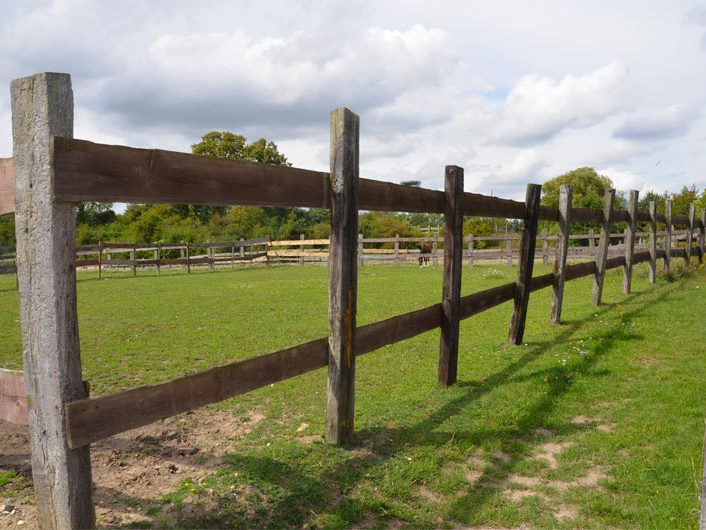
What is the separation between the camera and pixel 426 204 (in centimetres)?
466

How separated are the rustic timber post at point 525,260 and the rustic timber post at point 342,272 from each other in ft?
12.0

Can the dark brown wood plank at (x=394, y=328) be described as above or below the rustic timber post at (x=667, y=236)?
below

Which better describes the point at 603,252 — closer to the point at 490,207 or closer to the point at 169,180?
the point at 490,207

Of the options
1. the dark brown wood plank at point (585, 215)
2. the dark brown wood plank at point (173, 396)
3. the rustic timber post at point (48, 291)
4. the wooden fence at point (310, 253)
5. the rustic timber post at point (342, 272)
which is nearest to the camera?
the rustic timber post at point (48, 291)

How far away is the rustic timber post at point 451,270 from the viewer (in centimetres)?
489

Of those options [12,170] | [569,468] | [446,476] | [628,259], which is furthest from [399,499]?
[628,259]

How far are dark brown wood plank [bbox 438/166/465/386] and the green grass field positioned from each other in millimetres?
263

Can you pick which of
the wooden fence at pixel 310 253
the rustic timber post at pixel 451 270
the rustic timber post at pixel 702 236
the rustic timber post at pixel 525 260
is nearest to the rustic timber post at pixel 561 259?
the rustic timber post at pixel 525 260

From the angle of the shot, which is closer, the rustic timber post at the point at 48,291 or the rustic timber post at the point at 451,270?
the rustic timber post at the point at 48,291

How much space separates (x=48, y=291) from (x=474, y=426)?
3140mm

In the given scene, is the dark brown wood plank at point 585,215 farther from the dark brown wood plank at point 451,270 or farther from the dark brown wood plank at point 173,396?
the dark brown wood plank at point 173,396

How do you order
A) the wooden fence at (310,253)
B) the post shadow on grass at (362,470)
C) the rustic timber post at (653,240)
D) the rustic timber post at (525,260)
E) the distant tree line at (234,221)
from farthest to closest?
the distant tree line at (234,221) < the wooden fence at (310,253) < the rustic timber post at (653,240) < the rustic timber post at (525,260) < the post shadow on grass at (362,470)

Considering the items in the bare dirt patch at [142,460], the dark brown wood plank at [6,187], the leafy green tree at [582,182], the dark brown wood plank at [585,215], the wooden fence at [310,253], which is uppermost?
the leafy green tree at [582,182]

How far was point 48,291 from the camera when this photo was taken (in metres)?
2.16
